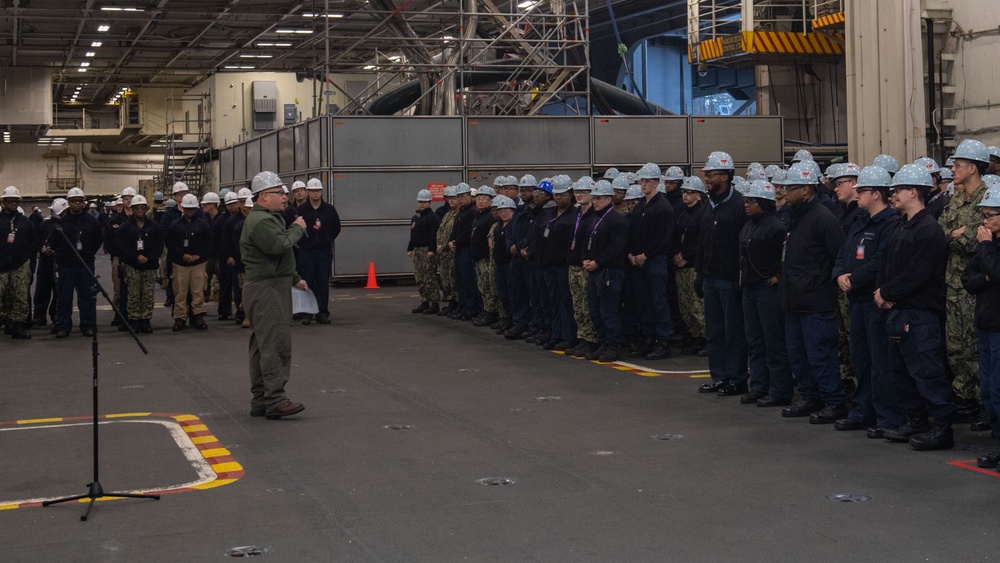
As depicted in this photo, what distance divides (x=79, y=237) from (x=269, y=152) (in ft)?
36.4

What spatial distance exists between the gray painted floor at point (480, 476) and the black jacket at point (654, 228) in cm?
143

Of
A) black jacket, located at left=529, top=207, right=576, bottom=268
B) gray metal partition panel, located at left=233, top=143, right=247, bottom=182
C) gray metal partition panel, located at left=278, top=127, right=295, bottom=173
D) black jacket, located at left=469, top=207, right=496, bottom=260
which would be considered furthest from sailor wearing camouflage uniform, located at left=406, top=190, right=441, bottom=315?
gray metal partition panel, located at left=233, top=143, right=247, bottom=182

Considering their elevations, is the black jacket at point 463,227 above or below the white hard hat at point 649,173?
below

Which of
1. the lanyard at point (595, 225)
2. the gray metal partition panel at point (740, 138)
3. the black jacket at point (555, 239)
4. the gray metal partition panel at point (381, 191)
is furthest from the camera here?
the gray metal partition panel at point (740, 138)

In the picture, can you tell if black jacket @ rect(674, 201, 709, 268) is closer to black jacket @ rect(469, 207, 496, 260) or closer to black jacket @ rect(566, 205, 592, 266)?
black jacket @ rect(566, 205, 592, 266)

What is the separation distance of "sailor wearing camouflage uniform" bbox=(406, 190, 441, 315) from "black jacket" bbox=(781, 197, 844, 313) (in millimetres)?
9462

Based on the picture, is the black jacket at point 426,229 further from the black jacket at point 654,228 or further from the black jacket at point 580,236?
the black jacket at point 654,228

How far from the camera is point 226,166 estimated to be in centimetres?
3259

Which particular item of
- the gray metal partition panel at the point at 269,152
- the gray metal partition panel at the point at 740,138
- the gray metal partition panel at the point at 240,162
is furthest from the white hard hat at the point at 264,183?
the gray metal partition panel at the point at 240,162

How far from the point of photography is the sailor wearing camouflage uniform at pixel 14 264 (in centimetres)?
1573

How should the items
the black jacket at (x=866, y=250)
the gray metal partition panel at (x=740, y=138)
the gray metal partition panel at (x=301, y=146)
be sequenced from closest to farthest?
the black jacket at (x=866, y=250) < the gray metal partition panel at (x=301, y=146) < the gray metal partition panel at (x=740, y=138)

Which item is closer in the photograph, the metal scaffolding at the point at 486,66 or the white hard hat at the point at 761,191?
the white hard hat at the point at 761,191

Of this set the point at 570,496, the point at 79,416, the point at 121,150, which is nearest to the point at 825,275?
the point at 570,496

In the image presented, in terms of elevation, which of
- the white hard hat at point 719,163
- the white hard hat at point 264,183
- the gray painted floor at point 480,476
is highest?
the white hard hat at point 719,163
